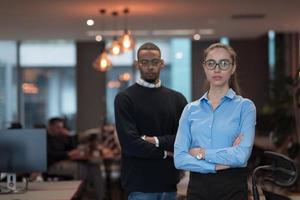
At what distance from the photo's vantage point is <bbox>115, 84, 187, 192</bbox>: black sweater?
3.38m

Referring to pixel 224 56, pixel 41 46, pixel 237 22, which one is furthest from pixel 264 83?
pixel 224 56

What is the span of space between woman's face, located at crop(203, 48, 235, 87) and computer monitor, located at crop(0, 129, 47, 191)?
1930mm

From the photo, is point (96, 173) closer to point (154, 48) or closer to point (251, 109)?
point (154, 48)

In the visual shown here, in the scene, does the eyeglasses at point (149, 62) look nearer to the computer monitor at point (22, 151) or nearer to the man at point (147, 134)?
the man at point (147, 134)

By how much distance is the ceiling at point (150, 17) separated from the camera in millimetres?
8133

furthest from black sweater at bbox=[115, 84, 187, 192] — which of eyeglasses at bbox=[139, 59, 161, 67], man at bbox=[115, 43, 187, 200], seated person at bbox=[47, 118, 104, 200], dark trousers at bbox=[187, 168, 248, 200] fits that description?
seated person at bbox=[47, 118, 104, 200]

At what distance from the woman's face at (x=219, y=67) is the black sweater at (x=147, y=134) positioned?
88 centimetres

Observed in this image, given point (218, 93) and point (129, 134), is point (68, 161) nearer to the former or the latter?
point (129, 134)

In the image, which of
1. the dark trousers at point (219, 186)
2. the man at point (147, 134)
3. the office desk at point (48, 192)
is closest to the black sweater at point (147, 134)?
Answer: the man at point (147, 134)

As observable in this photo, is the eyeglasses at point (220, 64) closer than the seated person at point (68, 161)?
Yes

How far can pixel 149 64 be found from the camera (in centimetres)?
345

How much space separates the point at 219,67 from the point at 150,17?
7.08 m

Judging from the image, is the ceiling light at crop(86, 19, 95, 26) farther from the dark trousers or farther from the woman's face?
the dark trousers

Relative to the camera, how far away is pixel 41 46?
13844 millimetres
